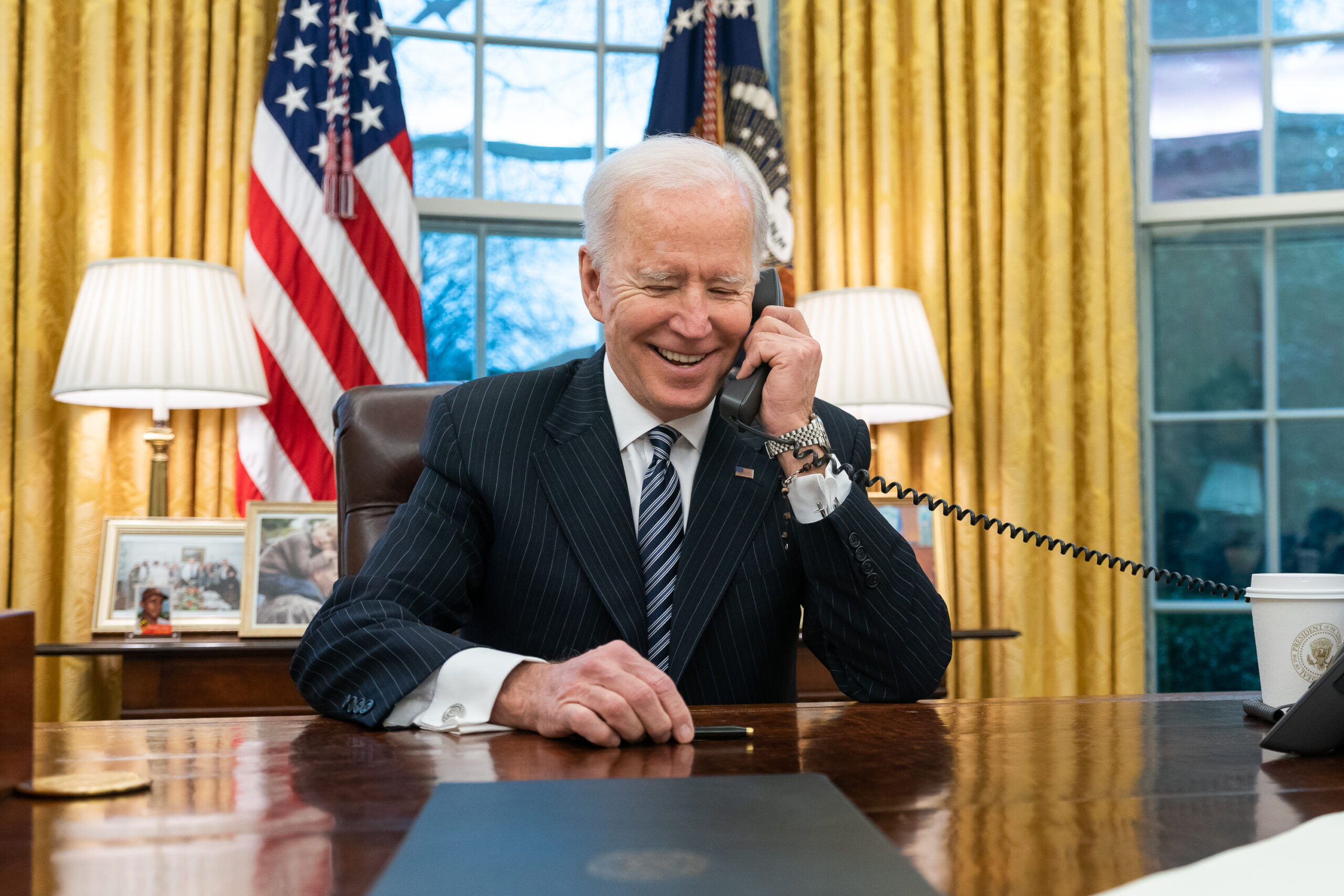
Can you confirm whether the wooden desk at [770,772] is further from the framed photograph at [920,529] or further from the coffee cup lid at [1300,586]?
the framed photograph at [920,529]

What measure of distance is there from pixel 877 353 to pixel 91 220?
1932 mm

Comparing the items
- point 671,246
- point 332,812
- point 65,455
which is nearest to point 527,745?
point 332,812

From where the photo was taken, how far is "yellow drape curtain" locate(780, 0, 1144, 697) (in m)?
3.00

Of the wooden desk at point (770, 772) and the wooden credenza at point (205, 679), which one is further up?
the wooden desk at point (770, 772)

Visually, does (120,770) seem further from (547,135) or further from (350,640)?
(547,135)

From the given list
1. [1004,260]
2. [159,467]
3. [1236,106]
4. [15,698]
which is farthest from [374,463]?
[1236,106]

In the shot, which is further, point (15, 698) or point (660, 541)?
point (660, 541)

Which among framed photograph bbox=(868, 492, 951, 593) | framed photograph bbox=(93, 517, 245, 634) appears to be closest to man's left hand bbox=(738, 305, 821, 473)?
framed photograph bbox=(868, 492, 951, 593)

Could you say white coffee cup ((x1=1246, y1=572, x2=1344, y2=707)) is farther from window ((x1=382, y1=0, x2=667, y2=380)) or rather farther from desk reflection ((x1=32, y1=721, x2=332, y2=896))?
window ((x1=382, y1=0, x2=667, y2=380))

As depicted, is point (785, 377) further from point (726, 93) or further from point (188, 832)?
point (726, 93)

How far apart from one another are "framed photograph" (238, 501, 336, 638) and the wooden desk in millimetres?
1312

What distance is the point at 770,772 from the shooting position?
0.76m

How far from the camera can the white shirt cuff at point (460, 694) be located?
1017mm

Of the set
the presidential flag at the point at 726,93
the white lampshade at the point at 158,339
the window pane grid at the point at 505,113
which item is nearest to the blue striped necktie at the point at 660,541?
the white lampshade at the point at 158,339
